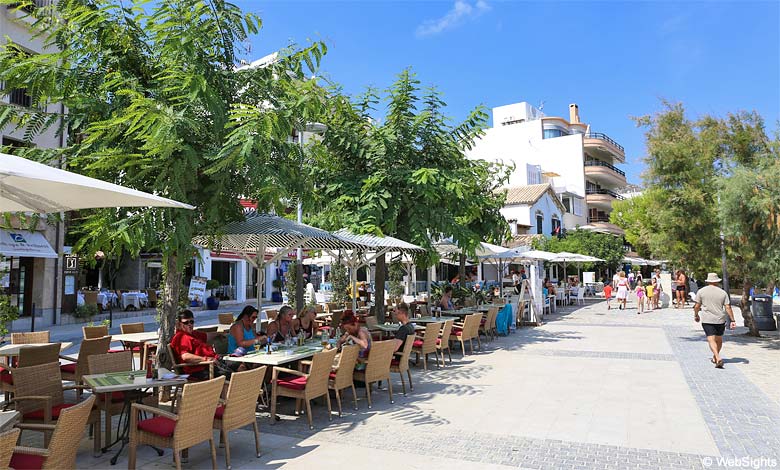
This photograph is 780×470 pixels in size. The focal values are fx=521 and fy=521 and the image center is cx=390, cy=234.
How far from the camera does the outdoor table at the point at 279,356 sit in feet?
21.2

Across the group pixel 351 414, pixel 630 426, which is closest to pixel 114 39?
pixel 351 414

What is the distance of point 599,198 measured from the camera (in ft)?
169

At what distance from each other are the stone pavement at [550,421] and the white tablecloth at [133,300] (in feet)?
59.2

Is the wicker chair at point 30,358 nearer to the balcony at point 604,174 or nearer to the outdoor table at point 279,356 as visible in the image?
the outdoor table at point 279,356

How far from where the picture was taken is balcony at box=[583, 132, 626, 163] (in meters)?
51.1

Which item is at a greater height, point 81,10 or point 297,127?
point 81,10

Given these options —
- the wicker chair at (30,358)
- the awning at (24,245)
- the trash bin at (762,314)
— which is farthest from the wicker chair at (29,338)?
the trash bin at (762,314)

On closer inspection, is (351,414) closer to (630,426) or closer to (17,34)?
(630,426)

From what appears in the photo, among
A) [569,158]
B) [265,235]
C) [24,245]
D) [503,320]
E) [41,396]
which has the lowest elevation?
[503,320]

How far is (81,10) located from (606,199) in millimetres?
51703

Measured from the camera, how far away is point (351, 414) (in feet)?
22.4

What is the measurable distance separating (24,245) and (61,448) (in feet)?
55.4

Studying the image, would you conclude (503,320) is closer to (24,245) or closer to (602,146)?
(24,245)

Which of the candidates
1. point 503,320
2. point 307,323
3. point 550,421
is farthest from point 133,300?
point 550,421
